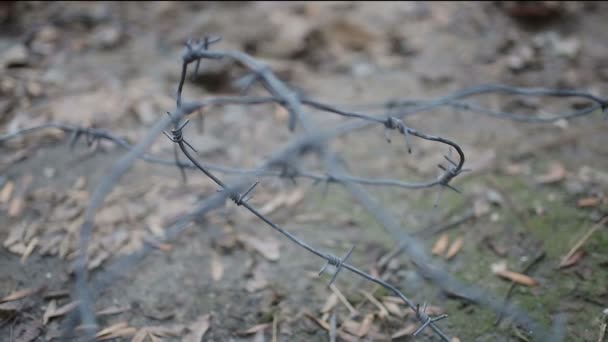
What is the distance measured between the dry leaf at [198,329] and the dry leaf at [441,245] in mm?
668

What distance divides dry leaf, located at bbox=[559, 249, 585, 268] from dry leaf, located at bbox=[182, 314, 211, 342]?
0.95m

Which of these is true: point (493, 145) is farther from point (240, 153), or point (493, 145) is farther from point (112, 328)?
point (112, 328)

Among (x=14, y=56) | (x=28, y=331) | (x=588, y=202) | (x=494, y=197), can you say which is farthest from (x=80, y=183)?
(x=588, y=202)

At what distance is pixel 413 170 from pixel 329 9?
900mm

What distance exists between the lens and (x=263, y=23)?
212 cm

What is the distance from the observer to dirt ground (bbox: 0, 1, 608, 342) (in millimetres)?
1229

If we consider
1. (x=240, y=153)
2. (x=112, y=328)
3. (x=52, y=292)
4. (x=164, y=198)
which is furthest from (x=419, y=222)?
(x=52, y=292)

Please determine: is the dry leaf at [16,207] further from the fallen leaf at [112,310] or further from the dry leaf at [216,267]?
the dry leaf at [216,267]

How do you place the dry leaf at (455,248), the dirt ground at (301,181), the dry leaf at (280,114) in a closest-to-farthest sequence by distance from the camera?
the dirt ground at (301,181) → the dry leaf at (455,248) → the dry leaf at (280,114)

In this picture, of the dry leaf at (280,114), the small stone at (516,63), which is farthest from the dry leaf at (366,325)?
the small stone at (516,63)

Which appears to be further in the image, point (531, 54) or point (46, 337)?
point (531, 54)

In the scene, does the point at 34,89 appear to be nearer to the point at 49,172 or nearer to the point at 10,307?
the point at 49,172

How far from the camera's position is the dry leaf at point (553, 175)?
1587 millimetres

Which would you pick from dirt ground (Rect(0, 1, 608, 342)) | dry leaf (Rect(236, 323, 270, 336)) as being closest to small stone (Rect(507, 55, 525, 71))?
dirt ground (Rect(0, 1, 608, 342))
